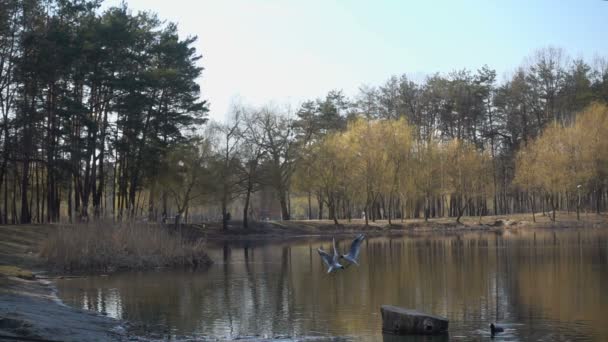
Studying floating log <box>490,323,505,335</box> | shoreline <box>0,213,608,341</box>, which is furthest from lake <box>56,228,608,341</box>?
shoreline <box>0,213,608,341</box>

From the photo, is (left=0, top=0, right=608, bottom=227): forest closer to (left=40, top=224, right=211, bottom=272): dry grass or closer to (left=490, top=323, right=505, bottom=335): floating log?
(left=40, top=224, right=211, bottom=272): dry grass

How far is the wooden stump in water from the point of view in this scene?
18828 mm

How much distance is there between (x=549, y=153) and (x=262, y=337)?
202 ft

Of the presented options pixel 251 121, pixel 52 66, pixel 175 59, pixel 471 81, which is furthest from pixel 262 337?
pixel 471 81

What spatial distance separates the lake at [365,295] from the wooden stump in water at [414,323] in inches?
14.9

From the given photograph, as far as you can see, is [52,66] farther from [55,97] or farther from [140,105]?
[140,105]

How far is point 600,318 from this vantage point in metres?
20.9

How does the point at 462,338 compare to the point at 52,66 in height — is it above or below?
below

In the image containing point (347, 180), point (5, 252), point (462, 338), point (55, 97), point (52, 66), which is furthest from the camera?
point (347, 180)

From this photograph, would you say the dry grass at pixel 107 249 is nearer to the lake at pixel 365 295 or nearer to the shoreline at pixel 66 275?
the shoreline at pixel 66 275

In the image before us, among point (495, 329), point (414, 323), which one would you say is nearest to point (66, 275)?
point (414, 323)

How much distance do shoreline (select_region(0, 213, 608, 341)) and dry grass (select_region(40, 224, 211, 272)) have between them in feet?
3.67

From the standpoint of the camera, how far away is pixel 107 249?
35.7 m

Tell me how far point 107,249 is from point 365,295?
1469cm
